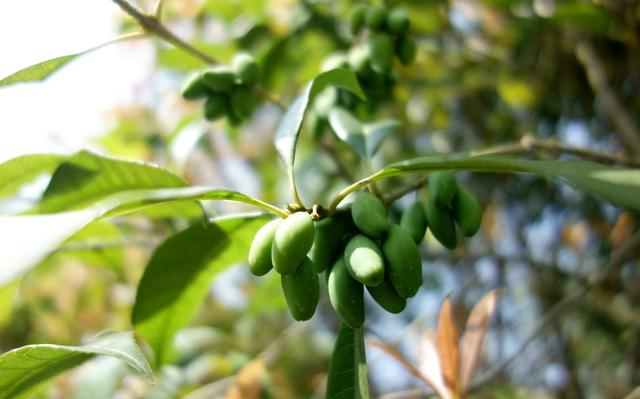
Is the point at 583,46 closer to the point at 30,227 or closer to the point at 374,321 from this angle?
the point at 374,321

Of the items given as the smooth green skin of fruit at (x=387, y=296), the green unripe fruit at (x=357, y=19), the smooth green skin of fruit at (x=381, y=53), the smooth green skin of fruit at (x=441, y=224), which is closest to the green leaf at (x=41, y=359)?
the smooth green skin of fruit at (x=387, y=296)

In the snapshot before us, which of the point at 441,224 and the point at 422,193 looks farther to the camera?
the point at 422,193

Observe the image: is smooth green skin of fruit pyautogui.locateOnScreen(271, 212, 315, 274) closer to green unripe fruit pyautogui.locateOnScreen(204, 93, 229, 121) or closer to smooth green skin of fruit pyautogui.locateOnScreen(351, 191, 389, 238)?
smooth green skin of fruit pyautogui.locateOnScreen(351, 191, 389, 238)

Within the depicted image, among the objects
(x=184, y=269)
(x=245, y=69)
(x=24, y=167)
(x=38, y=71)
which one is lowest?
(x=184, y=269)

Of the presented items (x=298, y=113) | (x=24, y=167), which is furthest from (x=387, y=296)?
(x=24, y=167)

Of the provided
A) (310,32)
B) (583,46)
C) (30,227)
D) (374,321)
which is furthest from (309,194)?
(30,227)

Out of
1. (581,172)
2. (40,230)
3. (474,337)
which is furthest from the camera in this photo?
(474,337)

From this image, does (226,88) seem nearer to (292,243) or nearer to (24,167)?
(24,167)
